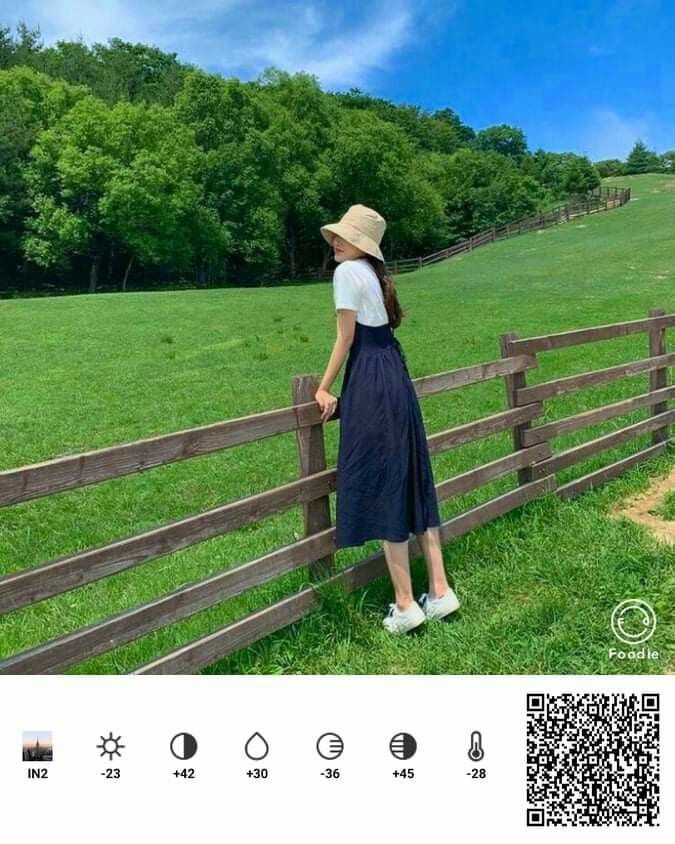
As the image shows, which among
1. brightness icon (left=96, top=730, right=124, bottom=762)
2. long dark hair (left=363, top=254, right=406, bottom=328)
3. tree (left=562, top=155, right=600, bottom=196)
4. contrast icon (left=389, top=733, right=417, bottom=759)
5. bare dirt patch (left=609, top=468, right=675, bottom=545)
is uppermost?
tree (left=562, top=155, right=600, bottom=196)

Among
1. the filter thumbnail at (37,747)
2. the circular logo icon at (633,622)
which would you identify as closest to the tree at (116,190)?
the circular logo icon at (633,622)

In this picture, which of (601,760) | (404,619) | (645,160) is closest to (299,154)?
(645,160)

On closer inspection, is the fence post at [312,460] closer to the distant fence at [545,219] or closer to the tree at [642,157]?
the tree at [642,157]

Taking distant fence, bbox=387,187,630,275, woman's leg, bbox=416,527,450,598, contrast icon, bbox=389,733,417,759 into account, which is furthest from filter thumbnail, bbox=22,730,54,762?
distant fence, bbox=387,187,630,275

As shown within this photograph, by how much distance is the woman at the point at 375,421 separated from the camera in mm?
2709

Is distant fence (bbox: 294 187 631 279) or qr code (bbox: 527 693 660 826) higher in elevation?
distant fence (bbox: 294 187 631 279)

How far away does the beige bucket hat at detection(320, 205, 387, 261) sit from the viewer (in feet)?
8.79

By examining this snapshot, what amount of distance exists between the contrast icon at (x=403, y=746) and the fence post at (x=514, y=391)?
287 cm

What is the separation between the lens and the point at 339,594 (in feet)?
10.1

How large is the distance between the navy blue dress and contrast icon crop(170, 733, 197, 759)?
1381 millimetres

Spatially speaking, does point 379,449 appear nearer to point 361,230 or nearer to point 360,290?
point 360,290

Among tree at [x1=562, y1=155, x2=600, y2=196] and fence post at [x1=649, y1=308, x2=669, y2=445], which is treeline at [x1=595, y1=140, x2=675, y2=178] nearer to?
fence post at [x1=649, y1=308, x2=669, y2=445]

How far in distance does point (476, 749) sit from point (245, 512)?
1.45 metres

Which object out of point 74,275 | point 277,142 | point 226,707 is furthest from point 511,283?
point 74,275
